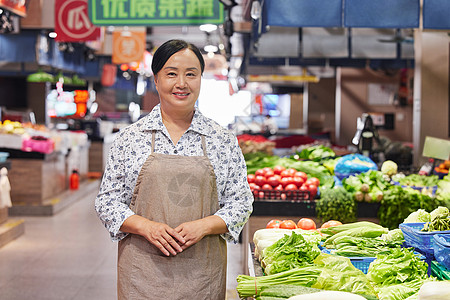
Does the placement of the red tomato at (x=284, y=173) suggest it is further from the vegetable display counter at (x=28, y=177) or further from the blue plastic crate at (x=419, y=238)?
the vegetable display counter at (x=28, y=177)

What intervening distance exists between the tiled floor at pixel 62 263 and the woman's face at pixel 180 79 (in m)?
3.02

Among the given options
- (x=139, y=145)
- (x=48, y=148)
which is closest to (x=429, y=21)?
(x=139, y=145)

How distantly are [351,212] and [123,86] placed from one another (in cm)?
2288

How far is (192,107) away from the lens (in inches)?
120

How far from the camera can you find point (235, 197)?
9.95 feet

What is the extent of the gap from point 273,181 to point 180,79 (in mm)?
2919

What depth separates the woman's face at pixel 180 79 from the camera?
9.67ft

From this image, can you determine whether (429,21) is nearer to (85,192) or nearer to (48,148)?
(48,148)

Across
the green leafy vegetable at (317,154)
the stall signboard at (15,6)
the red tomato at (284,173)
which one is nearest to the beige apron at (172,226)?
the red tomato at (284,173)

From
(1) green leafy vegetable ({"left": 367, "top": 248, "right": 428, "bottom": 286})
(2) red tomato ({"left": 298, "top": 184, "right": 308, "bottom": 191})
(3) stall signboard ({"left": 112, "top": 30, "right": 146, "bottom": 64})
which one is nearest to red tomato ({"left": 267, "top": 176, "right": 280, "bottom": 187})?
(2) red tomato ({"left": 298, "top": 184, "right": 308, "bottom": 191})

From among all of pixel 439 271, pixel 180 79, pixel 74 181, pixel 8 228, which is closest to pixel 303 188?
pixel 439 271

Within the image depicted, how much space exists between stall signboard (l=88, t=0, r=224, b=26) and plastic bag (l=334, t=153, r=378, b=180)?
2.06m

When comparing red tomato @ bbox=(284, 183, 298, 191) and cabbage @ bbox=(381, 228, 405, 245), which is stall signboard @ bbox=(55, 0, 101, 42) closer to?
red tomato @ bbox=(284, 183, 298, 191)

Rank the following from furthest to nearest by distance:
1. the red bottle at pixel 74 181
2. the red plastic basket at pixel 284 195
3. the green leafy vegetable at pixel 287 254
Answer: the red bottle at pixel 74 181, the red plastic basket at pixel 284 195, the green leafy vegetable at pixel 287 254
